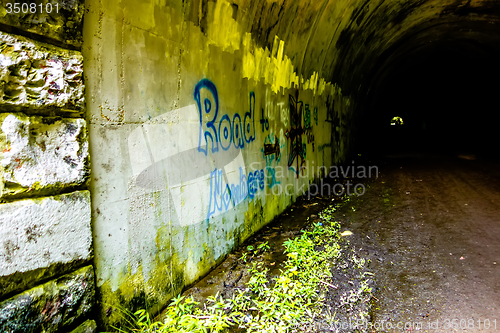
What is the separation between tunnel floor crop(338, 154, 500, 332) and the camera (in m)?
2.64

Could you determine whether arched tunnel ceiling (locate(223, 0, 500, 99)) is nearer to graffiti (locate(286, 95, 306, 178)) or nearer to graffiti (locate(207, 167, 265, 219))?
graffiti (locate(286, 95, 306, 178))

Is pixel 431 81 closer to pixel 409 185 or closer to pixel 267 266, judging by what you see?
pixel 409 185

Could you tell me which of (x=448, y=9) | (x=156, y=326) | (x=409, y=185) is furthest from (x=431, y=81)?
(x=156, y=326)

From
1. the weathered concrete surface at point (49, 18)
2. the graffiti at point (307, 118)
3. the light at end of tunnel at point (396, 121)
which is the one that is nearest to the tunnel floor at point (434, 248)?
the graffiti at point (307, 118)

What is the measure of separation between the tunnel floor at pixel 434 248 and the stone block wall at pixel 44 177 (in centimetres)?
253

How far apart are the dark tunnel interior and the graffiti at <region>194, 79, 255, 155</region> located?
10638mm

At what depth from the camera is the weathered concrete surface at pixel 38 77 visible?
1652mm

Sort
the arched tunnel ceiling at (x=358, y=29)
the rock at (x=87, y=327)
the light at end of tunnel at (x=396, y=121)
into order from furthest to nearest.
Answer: the light at end of tunnel at (x=396, y=121) < the arched tunnel ceiling at (x=358, y=29) < the rock at (x=87, y=327)

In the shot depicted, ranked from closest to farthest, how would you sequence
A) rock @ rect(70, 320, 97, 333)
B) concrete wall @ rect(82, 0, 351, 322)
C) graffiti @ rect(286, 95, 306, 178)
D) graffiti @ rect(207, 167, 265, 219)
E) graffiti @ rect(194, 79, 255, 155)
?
rock @ rect(70, 320, 97, 333)
concrete wall @ rect(82, 0, 351, 322)
graffiti @ rect(194, 79, 255, 155)
graffiti @ rect(207, 167, 265, 219)
graffiti @ rect(286, 95, 306, 178)

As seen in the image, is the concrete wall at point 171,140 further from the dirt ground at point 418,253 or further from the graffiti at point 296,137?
the graffiti at point 296,137

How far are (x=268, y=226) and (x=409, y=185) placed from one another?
165 inches

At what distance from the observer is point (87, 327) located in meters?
2.02

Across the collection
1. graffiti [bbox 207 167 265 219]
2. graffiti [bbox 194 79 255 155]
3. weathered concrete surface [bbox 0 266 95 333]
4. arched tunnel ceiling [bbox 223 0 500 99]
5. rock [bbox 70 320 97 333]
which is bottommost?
rock [bbox 70 320 97 333]

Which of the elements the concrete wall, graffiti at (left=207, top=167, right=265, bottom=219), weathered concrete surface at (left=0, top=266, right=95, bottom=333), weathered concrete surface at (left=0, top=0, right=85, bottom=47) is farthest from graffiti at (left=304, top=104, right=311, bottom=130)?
weathered concrete surface at (left=0, top=266, right=95, bottom=333)
